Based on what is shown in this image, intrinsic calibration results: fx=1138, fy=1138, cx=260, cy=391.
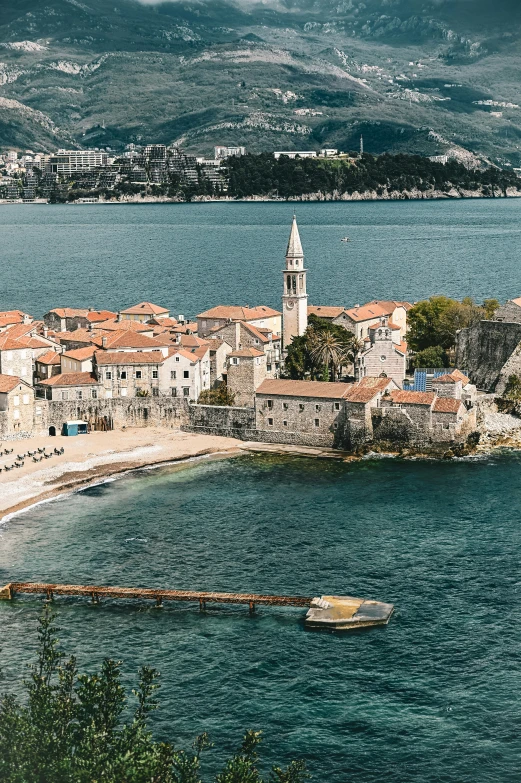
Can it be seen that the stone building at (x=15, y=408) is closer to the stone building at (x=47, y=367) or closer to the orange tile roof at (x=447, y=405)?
the stone building at (x=47, y=367)

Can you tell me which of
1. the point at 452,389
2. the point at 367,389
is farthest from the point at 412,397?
the point at 452,389

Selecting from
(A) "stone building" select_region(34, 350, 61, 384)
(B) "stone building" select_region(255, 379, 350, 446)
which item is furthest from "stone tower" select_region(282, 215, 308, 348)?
(A) "stone building" select_region(34, 350, 61, 384)

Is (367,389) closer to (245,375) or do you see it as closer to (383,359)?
(383,359)

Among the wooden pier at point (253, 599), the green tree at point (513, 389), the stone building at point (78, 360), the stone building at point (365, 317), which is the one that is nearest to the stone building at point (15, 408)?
the stone building at point (78, 360)

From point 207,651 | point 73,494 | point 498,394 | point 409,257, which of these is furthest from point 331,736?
point 409,257

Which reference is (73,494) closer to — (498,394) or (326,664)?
(326,664)

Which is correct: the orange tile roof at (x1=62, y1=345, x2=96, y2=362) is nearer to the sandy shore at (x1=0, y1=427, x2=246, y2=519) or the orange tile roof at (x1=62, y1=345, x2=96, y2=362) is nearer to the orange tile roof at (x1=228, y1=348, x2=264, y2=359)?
the sandy shore at (x1=0, y1=427, x2=246, y2=519)
